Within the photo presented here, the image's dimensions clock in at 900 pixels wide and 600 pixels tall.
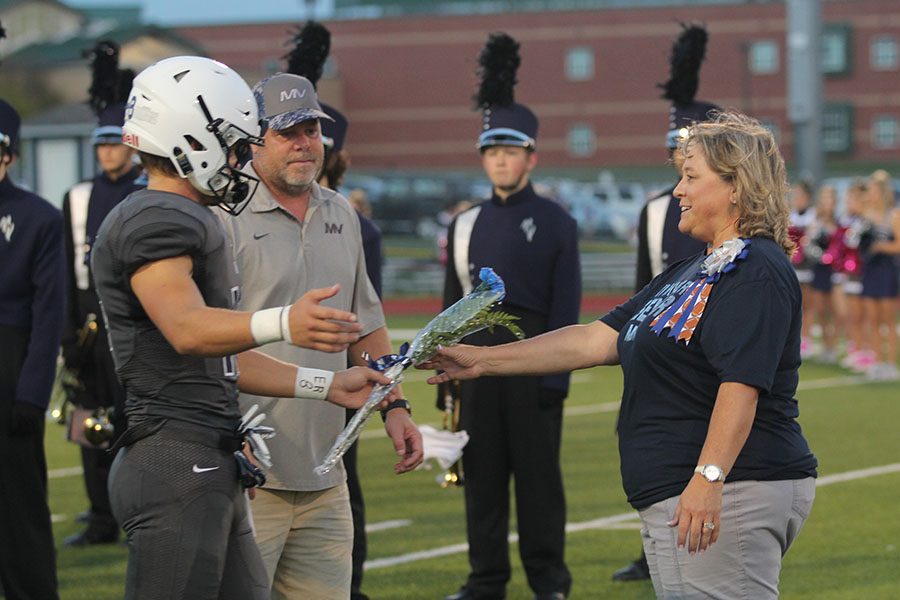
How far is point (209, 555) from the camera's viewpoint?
4.11 metres

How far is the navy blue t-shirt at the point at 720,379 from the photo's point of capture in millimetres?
4277

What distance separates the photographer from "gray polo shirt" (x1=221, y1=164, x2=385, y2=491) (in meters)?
5.20

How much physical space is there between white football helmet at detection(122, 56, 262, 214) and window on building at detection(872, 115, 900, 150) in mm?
68052

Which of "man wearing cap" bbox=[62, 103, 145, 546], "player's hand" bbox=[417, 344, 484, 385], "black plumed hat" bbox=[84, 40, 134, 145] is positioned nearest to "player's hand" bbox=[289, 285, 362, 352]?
"player's hand" bbox=[417, 344, 484, 385]

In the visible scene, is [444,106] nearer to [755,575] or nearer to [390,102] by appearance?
[390,102]

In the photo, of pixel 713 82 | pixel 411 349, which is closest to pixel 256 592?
pixel 411 349

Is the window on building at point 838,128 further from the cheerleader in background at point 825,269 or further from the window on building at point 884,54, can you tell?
the cheerleader in background at point 825,269

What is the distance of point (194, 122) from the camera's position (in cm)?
413

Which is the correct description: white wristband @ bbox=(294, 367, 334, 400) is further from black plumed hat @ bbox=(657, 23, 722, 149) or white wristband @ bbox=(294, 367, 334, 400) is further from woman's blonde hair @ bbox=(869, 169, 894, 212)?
woman's blonde hair @ bbox=(869, 169, 894, 212)

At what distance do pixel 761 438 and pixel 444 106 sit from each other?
65665 mm

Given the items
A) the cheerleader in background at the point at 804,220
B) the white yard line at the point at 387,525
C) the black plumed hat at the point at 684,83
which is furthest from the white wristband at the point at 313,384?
the cheerleader in background at the point at 804,220

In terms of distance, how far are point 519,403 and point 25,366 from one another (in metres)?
2.48

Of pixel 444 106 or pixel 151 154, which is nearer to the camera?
pixel 151 154

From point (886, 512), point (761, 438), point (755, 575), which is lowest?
point (886, 512)
